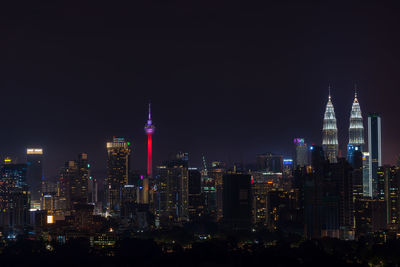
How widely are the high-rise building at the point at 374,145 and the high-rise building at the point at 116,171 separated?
2930cm

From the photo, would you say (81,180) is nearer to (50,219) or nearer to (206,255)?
(50,219)

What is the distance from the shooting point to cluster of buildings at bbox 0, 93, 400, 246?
64125 mm

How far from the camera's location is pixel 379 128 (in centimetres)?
7538

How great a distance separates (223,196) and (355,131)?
13.3 m

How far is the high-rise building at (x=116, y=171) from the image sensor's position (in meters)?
91.2

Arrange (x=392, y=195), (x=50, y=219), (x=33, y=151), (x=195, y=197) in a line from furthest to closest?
(x=33, y=151), (x=195, y=197), (x=50, y=219), (x=392, y=195)

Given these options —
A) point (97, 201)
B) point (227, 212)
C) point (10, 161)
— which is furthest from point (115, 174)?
point (227, 212)

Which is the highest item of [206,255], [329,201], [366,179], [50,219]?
[366,179]

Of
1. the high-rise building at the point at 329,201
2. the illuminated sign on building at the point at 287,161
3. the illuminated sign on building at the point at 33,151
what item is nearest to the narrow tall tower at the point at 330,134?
the illuminated sign on building at the point at 287,161

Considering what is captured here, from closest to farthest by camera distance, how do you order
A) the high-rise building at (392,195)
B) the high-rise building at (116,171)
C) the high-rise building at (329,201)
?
the high-rise building at (329,201) → the high-rise building at (392,195) → the high-rise building at (116,171)


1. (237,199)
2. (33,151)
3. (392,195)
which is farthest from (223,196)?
(33,151)

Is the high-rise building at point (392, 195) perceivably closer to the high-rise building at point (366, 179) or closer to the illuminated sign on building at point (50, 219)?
the high-rise building at point (366, 179)

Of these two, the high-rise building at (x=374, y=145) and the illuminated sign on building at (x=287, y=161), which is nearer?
the high-rise building at (x=374, y=145)

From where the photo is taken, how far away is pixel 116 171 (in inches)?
3743
